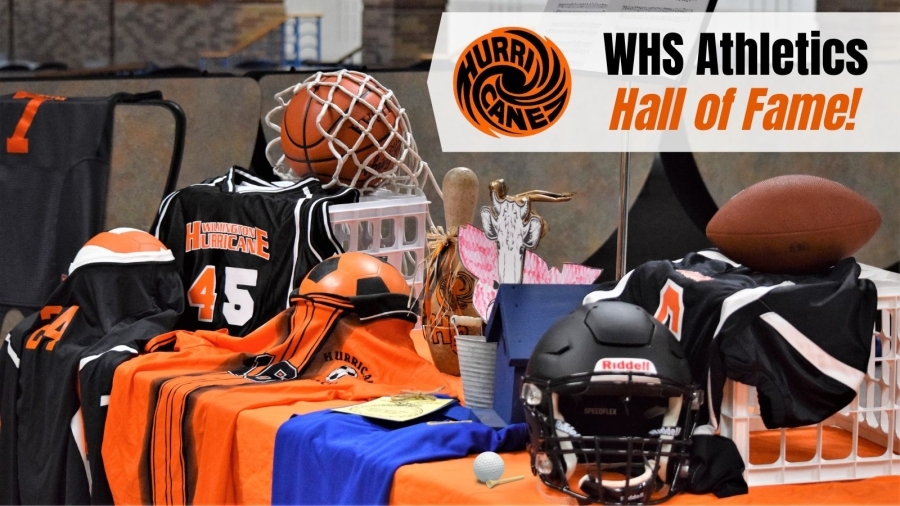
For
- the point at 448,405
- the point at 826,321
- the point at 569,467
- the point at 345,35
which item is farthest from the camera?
the point at 345,35

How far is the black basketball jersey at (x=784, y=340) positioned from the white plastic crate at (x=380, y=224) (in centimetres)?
117

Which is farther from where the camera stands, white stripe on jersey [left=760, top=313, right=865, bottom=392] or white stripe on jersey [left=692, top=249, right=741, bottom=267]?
white stripe on jersey [left=692, top=249, right=741, bottom=267]

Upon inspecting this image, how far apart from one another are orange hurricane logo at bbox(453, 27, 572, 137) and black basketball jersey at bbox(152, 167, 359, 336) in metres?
0.94

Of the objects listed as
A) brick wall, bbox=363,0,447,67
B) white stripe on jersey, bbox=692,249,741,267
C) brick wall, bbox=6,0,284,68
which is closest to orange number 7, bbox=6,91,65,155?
white stripe on jersey, bbox=692,249,741,267

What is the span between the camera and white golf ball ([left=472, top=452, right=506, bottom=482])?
184 cm

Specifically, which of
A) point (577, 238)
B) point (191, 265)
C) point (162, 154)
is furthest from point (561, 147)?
point (191, 265)

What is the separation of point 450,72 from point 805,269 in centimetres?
312

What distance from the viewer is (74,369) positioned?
2.68 m

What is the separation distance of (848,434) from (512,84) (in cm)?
196

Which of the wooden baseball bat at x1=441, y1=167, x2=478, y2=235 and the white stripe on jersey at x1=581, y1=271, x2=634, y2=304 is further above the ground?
the wooden baseball bat at x1=441, y1=167, x2=478, y2=235

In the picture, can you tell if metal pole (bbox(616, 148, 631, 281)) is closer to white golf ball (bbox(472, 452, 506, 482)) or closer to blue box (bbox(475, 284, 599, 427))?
blue box (bbox(475, 284, 599, 427))

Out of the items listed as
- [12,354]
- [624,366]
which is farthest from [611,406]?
[12,354]

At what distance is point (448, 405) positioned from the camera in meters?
2.21

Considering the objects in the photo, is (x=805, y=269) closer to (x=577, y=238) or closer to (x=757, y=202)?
(x=757, y=202)
